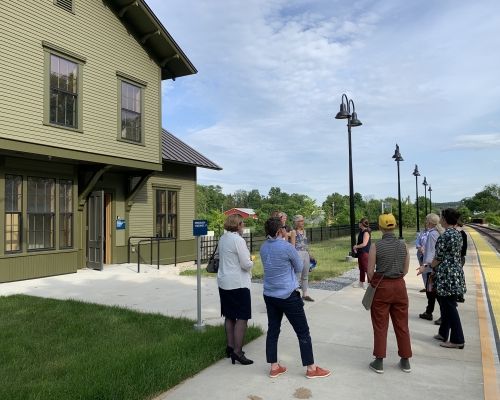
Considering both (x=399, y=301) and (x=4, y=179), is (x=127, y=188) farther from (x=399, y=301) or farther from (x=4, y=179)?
(x=399, y=301)

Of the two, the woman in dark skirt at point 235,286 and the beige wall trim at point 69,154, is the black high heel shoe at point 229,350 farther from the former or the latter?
the beige wall trim at point 69,154

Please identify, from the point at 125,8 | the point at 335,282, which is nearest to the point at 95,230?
the point at 125,8

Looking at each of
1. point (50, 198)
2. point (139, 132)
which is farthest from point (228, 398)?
point (139, 132)

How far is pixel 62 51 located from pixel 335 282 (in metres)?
9.11

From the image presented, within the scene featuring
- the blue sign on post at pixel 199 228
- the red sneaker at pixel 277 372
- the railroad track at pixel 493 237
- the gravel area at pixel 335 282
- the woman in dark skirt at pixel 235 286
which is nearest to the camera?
the red sneaker at pixel 277 372

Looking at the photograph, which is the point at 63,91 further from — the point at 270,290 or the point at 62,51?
the point at 270,290

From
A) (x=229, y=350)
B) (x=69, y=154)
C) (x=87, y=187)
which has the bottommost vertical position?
(x=229, y=350)

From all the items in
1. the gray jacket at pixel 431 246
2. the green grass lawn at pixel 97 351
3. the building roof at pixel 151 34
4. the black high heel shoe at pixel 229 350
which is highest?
the building roof at pixel 151 34

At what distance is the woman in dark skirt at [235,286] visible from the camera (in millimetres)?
4836

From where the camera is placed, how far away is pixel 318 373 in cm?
445

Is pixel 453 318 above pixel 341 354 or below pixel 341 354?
above

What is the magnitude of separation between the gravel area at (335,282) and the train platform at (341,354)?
0.53 metres

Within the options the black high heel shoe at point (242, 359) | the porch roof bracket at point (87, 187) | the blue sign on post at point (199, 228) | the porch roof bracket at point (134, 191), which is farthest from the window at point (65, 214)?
the black high heel shoe at point (242, 359)

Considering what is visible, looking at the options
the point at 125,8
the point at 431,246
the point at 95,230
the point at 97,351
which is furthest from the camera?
the point at 95,230
